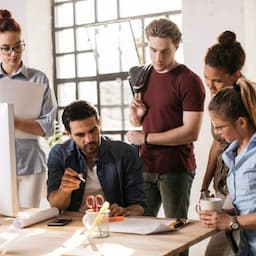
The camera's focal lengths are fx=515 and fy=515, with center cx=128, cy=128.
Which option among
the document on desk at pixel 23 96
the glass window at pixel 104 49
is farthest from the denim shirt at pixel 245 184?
the glass window at pixel 104 49

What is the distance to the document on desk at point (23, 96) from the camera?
7.21 ft

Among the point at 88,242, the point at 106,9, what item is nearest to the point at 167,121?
the point at 88,242

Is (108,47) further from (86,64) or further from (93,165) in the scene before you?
(93,165)

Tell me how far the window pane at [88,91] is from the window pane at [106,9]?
53 cm

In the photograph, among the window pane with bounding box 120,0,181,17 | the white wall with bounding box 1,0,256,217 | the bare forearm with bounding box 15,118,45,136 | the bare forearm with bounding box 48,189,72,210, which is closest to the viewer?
the bare forearm with bounding box 48,189,72,210

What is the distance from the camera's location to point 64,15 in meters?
4.32

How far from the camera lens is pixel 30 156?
8.52ft

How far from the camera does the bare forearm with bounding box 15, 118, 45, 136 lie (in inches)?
91.7

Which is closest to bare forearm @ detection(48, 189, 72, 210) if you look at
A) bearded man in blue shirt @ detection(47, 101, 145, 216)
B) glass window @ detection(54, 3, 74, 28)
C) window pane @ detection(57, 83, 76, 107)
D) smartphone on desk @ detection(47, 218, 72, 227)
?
bearded man in blue shirt @ detection(47, 101, 145, 216)

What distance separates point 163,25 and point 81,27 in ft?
6.11

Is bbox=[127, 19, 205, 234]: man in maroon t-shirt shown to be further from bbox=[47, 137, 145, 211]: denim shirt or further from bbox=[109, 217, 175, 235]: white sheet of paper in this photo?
bbox=[109, 217, 175, 235]: white sheet of paper

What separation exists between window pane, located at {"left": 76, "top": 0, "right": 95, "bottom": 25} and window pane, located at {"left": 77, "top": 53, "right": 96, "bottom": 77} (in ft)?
0.90

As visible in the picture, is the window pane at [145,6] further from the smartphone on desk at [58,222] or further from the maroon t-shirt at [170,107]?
the smartphone on desk at [58,222]

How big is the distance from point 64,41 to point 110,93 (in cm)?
65
